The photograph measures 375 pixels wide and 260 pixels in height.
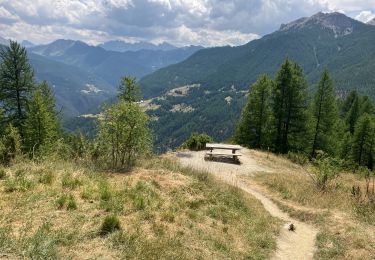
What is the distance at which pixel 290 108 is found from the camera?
1683 inches

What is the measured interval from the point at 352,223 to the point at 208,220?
5.21m

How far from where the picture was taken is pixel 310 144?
46.4 metres

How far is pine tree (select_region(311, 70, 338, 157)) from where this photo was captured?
151ft

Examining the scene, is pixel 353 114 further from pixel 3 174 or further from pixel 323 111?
pixel 3 174

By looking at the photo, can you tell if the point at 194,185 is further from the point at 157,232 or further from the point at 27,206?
the point at 27,206

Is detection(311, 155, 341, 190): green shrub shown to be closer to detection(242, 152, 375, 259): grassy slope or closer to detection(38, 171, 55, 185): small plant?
detection(242, 152, 375, 259): grassy slope

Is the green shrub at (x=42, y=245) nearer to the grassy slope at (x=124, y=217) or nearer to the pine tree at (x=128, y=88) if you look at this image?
the grassy slope at (x=124, y=217)

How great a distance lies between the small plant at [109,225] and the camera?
25.4 feet

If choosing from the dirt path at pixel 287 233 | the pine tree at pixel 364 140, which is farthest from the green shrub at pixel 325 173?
the pine tree at pixel 364 140

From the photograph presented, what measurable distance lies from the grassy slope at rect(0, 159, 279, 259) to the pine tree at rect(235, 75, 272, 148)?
30283 millimetres

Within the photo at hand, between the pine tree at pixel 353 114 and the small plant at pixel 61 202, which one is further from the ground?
the pine tree at pixel 353 114

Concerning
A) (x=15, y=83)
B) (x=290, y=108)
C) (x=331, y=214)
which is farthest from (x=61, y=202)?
(x=290, y=108)

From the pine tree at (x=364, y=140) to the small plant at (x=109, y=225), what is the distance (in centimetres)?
5199

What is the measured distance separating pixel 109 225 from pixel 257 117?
3699 centimetres
